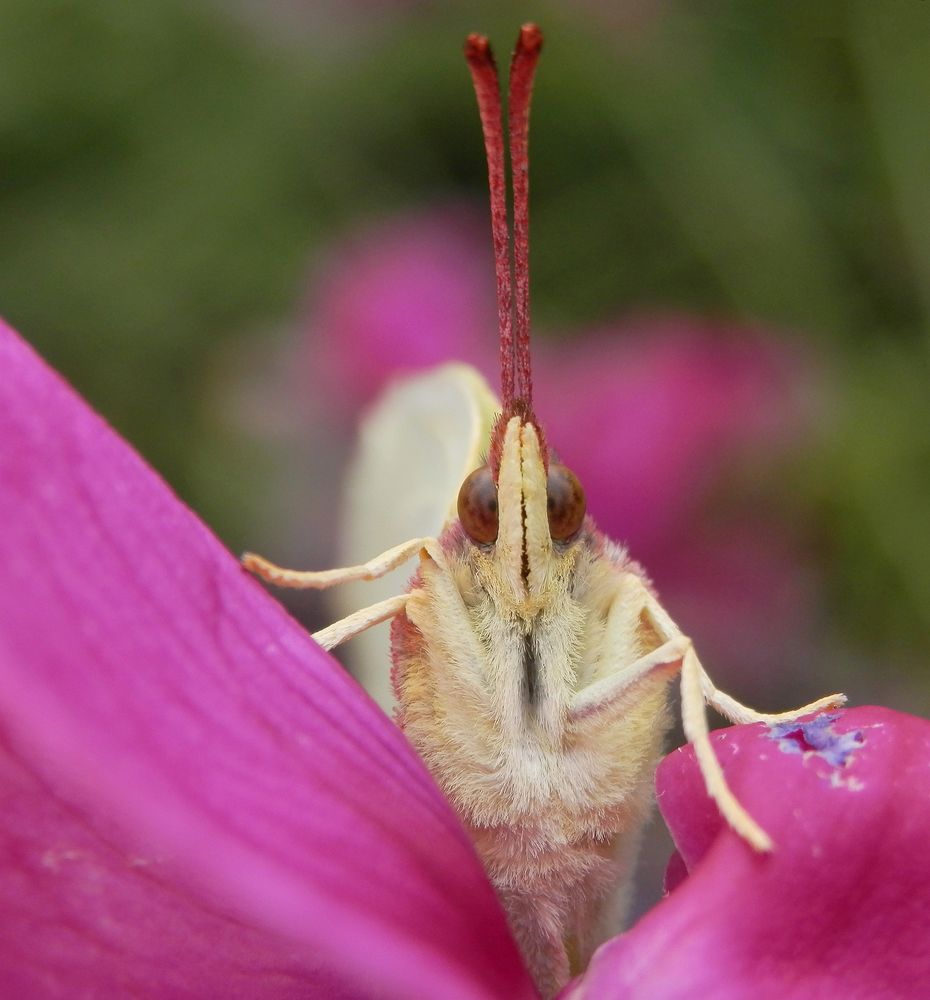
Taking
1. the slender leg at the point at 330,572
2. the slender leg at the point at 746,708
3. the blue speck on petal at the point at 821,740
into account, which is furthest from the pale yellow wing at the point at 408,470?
the blue speck on petal at the point at 821,740

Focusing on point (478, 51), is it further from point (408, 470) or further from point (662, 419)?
point (662, 419)

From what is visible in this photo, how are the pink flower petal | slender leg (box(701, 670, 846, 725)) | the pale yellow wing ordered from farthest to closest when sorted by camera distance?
the pink flower petal, the pale yellow wing, slender leg (box(701, 670, 846, 725))

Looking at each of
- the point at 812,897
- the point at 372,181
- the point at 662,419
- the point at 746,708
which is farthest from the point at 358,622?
the point at 372,181

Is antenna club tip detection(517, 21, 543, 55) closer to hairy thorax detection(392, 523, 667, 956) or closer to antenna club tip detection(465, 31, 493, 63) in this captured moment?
antenna club tip detection(465, 31, 493, 63)

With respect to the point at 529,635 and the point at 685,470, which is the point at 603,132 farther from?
the point at 529,635

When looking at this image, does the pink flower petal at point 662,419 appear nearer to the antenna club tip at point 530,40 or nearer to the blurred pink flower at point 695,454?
the blurred pink flower at point 695,454

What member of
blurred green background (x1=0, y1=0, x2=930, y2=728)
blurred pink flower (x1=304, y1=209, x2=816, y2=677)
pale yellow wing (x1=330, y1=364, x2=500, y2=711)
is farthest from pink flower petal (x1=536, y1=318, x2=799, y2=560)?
pale yellow wing (x1=330, y1=364, x2=500, y2=711)

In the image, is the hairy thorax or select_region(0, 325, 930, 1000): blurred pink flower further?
the hairy thorax
